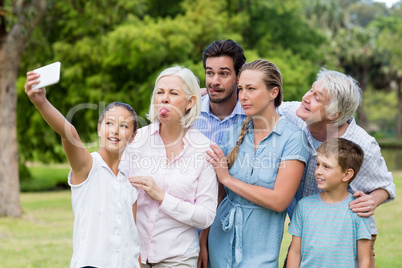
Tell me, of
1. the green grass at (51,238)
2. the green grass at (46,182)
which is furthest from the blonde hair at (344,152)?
the green grass at (46,182)

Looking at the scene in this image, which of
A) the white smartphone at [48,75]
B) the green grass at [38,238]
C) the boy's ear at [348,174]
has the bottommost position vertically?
the green grass at [38,238]

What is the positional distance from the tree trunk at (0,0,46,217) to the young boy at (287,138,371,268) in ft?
29.2

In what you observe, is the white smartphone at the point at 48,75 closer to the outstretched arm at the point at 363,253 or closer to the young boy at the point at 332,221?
the young boy at the point at 332,221

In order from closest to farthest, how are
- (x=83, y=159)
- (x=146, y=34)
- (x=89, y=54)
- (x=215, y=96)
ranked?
1. (x=83, y=159)
2. (x=215, y=96)
3. (x=146, y=34)
4. (x=89, y=54)

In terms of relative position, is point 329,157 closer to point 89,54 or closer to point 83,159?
point 83,159

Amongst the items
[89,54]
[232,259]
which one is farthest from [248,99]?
[89,54]

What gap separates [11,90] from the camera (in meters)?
11.5

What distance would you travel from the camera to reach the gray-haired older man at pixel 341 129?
3193 millimetres

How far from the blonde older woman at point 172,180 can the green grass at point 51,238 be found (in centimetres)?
447

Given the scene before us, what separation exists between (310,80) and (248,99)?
14208 mm

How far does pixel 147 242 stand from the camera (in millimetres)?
2961

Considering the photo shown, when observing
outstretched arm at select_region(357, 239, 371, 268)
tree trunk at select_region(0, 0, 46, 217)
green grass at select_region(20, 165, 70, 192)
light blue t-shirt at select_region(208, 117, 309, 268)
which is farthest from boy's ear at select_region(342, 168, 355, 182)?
green grass at select_region(20, 165, 70, 192)

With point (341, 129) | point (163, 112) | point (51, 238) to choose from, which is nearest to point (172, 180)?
point (163, 112)

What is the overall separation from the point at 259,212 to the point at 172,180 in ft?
1.94
